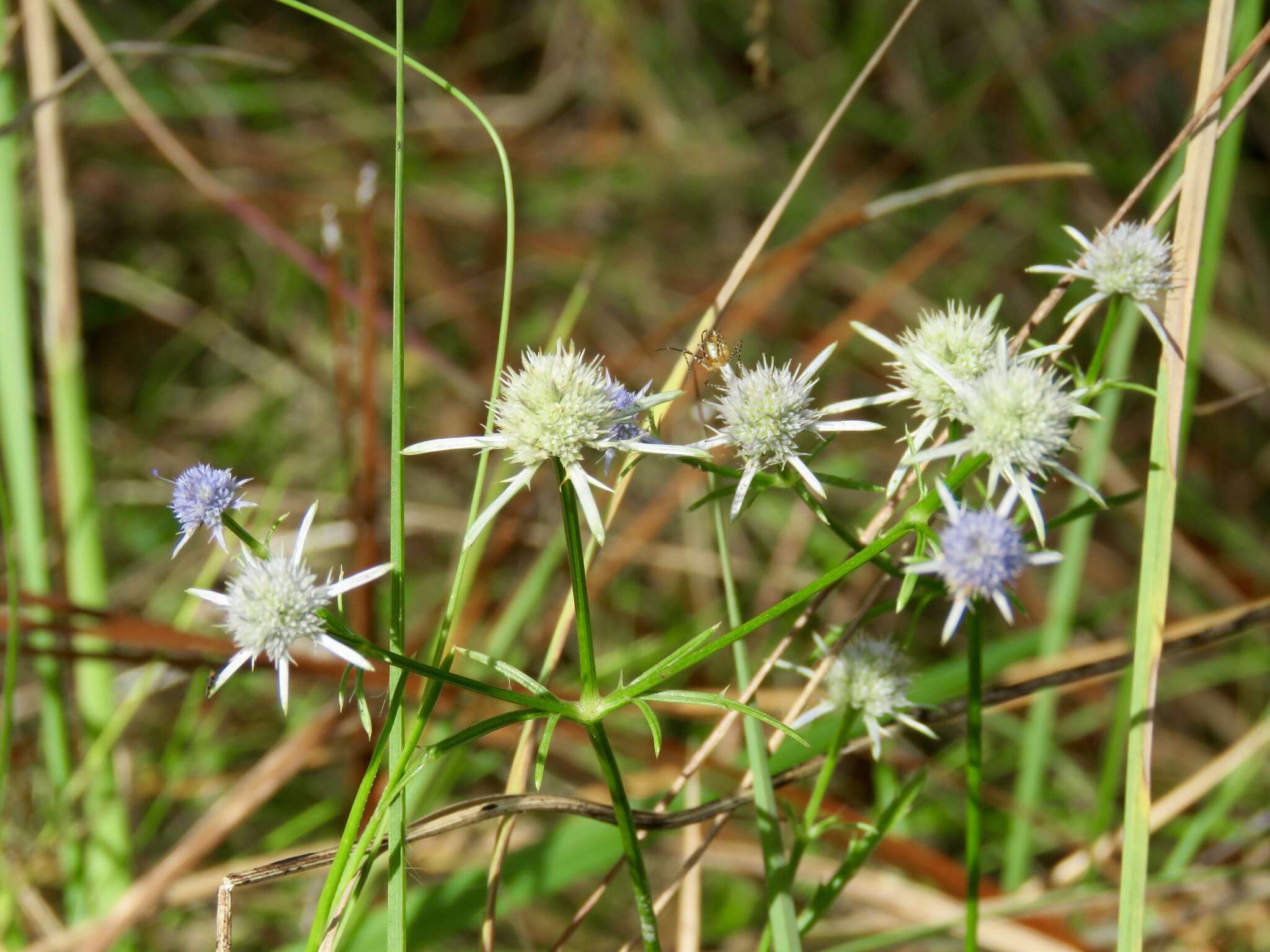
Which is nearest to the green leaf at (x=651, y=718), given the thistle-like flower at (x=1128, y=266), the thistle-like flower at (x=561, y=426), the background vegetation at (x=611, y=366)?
the thistle-like flower at (x=561, y=426)

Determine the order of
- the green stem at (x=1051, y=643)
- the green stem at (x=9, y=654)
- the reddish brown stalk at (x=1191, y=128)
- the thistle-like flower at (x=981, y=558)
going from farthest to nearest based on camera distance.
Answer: the green stem at (x=1051, y=643)
the green stem at (x=9, y=654)
the reddish brown stalk at (x=1191, y=128)
the thistle-like flower at (x=981, y=558)

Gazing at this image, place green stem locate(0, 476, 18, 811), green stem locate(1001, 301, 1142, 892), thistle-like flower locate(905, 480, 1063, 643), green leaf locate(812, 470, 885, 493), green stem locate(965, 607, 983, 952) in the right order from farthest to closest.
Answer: green stem locate(1001, 301, 1142, 892)
green stem locate(0, 476, 18, 811)
green stem locate(965, 607, 983, 952)
green leaf locate(812, 470, 885, 493)
thistle-like flower locate(905, 480, 1063, 643)

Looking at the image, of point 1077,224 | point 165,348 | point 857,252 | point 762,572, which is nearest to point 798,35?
point 857,252

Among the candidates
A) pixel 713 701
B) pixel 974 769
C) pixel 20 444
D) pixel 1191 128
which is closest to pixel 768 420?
pixel 713 701

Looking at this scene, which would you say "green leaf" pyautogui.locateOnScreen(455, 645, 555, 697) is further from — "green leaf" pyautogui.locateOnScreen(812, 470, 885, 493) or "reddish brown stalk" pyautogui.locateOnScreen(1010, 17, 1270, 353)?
"reddish brown stalk" pyautogui.locateOnScreen(1010, 17, 1270, 353)

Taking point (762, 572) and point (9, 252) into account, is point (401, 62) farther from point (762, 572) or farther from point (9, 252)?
point (762, 572)

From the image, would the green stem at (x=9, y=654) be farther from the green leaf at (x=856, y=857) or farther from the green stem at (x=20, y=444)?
the green leaf at (x=856, y=857)

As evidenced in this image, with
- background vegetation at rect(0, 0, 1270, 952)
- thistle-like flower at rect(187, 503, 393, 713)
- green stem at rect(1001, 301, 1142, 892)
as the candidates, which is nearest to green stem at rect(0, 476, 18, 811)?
background vegetation at rect(0, 0, 1270, 952)
